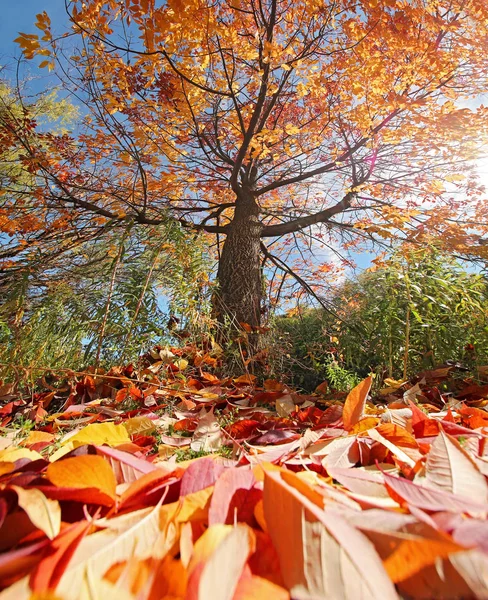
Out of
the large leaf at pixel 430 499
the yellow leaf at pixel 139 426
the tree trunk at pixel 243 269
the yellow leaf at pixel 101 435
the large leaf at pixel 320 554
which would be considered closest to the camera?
the large leaf at pixel 320 554

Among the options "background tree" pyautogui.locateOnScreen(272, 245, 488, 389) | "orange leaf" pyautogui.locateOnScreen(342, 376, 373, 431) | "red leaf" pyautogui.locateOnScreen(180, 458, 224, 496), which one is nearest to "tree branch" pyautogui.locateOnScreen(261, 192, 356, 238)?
"background tree" pyautogui.locateOnScreen(272, 245, 488, 389)

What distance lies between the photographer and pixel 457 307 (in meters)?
2.10

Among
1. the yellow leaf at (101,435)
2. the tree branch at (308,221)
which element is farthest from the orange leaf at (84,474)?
the tree branch at (308,221)

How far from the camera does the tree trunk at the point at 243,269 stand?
362cm

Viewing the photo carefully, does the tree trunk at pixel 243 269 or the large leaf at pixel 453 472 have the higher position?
the tree trunk at pixel 243 269

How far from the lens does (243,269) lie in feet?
12.7

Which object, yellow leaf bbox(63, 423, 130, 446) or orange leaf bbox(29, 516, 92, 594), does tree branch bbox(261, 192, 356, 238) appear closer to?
yellow leaf bbox(63, 423, 130, 446)

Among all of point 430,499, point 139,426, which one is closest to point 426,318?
point 139,426

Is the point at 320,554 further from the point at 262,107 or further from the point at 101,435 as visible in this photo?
the point at 262,107

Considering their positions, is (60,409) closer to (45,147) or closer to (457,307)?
(457,307)

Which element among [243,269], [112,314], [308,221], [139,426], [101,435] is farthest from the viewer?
[308,221]

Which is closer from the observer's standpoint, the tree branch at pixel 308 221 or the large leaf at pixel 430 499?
the large leaf at pixel 430 499

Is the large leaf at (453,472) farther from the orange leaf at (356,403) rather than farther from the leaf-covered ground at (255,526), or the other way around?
the orange leaf at (356,403)

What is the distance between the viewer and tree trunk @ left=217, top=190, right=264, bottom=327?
3.62 meters
